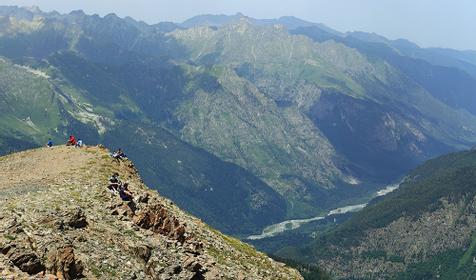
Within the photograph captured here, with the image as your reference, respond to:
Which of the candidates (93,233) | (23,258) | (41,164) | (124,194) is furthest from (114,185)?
(23,258)

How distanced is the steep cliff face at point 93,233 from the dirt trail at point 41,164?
181 millimetres


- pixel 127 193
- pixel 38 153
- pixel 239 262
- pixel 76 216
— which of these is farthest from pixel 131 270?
pixel 38 153

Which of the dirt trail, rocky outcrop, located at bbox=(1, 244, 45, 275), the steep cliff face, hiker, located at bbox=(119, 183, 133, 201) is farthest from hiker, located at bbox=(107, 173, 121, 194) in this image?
rocky outcrop, located at bbox=(1, 244, 45, 275)

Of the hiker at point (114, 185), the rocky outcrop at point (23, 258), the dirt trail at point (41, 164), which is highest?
the rocky outcrop at point (23, 258)

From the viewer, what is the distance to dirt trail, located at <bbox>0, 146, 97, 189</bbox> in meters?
80.9

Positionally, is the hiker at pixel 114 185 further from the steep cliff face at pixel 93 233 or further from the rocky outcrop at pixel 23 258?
the rocky outcrop at pixel 23 258

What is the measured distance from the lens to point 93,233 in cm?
6178

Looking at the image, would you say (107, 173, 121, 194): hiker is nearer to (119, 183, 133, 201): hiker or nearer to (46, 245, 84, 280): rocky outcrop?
(119, 183, 133, 201): hiker

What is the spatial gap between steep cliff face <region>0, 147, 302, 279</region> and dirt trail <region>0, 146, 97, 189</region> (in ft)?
0.59

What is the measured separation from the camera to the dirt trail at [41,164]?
80.9 meters

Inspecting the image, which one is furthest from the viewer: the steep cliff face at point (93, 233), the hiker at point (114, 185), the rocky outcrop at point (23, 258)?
the hiker at point (114, 185)

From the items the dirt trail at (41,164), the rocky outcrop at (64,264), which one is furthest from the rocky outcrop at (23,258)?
the dirt trail at (41,164)

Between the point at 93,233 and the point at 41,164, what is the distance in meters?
35.2

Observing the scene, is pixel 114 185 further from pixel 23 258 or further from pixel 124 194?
pixel 23 258
